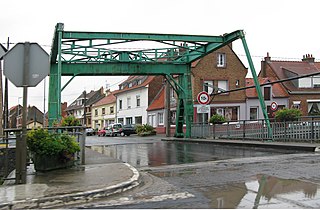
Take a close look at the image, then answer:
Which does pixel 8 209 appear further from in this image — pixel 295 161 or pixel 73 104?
pixel 73 104

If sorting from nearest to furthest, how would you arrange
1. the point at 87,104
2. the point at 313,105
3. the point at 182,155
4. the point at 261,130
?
1. the point at 182,155
2. the point at 261,130
3. the point at 313,105
4. the point at 87,104

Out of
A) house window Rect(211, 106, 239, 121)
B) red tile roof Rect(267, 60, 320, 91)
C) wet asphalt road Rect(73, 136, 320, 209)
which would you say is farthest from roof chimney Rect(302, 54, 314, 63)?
wet asphalt road Rect(73, 136, 320, 209)

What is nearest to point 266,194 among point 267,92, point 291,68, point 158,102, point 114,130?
point 267,92

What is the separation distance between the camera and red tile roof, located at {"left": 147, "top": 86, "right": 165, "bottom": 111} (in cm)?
4731

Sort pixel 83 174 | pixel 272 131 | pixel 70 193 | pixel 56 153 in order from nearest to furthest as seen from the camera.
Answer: pixel 70 193, pixel 83 174, pixel 56 153, pixel 272 131

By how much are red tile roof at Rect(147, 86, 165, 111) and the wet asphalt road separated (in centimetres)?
3561

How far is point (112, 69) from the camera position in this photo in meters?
24.5

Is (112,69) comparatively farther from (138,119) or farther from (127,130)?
(138,119)

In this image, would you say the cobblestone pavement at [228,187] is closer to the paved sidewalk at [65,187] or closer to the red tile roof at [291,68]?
the paved sidewalk at [65,187]

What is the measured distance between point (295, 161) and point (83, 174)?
243 inches

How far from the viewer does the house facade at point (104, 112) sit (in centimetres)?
6600

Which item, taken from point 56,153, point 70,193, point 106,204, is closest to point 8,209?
point 70,193

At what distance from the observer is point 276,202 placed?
20.6 ft

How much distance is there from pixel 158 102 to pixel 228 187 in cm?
4132
